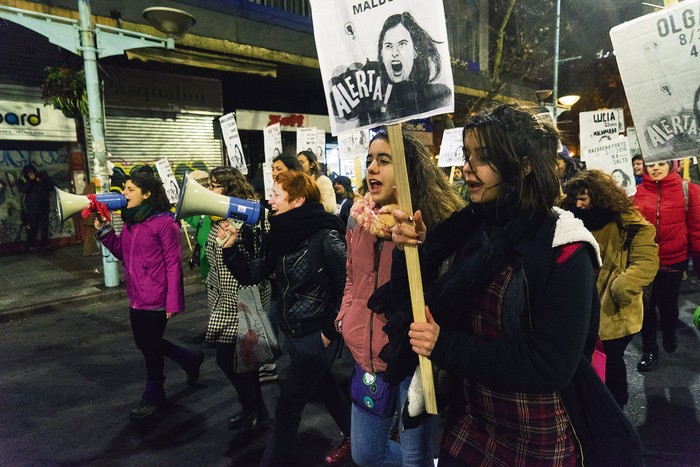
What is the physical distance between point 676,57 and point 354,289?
2.04 meters

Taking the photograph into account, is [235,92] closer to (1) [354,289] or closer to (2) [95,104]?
(2) [95,104]

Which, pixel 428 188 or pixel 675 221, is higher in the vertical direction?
pixel 428 188

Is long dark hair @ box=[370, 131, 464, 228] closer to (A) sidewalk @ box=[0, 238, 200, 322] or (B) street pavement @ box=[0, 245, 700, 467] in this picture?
(B) street pavement @ box=[0, 245, 700, 467]

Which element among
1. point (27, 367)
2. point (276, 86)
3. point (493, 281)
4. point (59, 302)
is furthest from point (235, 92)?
point (493, 281)

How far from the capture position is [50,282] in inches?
336

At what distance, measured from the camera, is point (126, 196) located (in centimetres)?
377

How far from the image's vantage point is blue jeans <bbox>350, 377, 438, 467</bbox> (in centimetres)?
217

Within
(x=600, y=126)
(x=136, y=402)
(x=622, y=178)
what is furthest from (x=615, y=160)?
(x=136, y=402)

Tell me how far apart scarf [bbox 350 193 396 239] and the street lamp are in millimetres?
6809

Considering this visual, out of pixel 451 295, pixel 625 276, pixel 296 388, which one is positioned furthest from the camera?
pixel 625 276

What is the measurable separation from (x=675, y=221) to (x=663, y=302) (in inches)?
30.1

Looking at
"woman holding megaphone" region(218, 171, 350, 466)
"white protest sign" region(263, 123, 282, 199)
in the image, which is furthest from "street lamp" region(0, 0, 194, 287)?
"woman holding megaphone" region(218, 171, 350, 466)

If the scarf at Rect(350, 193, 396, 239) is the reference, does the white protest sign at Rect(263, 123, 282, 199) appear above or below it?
above

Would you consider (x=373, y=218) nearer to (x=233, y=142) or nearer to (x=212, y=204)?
(x=212, y=204)
